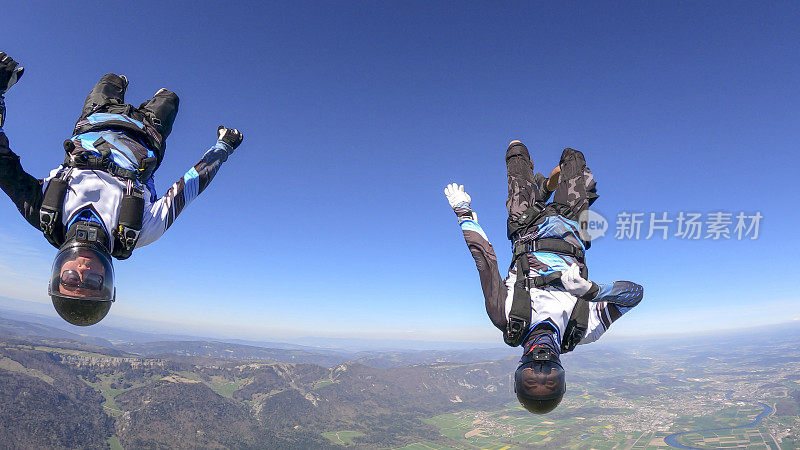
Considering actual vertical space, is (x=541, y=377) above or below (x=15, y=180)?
below

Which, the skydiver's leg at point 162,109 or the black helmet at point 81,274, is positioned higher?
the skydiver's leg at point 162,109

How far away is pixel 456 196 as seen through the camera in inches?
200

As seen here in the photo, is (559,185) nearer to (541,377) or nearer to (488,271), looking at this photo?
(488,271)

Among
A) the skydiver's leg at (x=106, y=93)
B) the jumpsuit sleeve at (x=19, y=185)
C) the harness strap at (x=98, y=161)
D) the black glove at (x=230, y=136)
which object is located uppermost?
the skydiver's leg at (x=106, y=93)

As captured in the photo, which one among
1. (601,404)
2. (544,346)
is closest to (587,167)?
(544,346)

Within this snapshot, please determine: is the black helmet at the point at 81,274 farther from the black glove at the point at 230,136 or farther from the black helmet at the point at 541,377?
the black helmet at the point at 541,377

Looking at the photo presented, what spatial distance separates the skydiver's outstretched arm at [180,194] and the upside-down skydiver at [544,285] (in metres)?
3.03

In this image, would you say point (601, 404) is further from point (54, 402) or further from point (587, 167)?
point (54, 402)

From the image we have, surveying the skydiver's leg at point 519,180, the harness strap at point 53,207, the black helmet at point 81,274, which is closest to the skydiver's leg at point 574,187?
the skydiver's leg at point 519,180

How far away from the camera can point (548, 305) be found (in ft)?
14.8

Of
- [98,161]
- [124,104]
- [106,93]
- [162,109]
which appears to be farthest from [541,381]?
[106,93]

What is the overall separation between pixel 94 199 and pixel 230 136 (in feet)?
Answer: 5.34

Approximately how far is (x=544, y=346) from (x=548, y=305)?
20.3 inches

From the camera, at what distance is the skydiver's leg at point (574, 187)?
500cm
